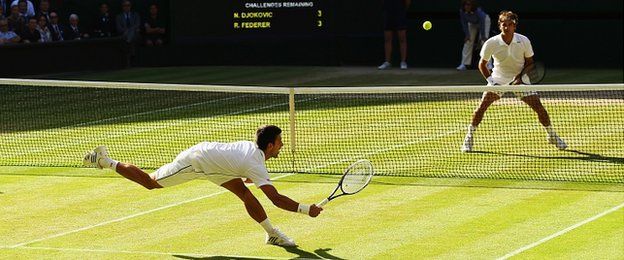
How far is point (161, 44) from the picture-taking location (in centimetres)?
3347

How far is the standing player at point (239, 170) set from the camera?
1216 centimetres

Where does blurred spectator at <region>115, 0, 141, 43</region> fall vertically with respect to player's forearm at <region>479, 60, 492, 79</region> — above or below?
below

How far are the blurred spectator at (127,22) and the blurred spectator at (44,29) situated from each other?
2.12 m

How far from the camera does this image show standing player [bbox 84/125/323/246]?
1216 centimetres

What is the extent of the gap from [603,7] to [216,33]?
354 inches

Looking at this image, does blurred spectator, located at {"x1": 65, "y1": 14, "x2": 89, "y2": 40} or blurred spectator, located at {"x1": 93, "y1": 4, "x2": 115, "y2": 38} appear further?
blurred spectator, located at {"x1": 93, "y1": 4, "x2": 115, "y2": 38}

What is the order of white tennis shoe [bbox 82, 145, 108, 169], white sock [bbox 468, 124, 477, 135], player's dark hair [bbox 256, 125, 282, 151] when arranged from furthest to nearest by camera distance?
white sock [bbox 468, 124, 477, 135] → white tennis shoe [bbox 82, 145, 108, 169] → player's dark hair [bbox 256, 125, 282, 151]

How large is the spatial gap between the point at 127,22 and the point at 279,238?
2087 centimetres

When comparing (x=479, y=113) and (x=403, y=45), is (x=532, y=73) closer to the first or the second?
(x=479, y=113)

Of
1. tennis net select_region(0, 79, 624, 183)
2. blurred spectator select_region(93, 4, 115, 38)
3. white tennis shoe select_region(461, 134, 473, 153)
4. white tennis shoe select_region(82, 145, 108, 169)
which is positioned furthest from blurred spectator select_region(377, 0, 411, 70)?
white tennis shoe select_region(82, 145, 108, 169)

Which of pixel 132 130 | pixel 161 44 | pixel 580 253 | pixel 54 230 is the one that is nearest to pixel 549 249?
pixel 580 253

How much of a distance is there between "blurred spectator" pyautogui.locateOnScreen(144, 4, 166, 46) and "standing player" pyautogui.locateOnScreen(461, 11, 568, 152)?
50.5 ft

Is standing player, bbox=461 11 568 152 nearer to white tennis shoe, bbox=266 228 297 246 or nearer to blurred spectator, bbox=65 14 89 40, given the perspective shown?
white tennis shoe, bbox=266 228 297 246

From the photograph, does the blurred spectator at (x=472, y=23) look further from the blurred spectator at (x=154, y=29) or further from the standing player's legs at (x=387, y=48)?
the blurred spectator at (x=154, y=29)
